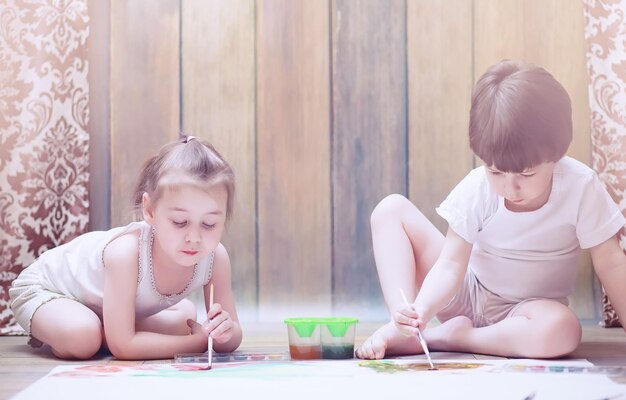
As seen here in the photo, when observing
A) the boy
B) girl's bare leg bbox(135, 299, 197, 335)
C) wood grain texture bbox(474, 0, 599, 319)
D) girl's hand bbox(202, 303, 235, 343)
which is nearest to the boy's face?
the boy

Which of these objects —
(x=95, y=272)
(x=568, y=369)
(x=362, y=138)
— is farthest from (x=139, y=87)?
(x=568, y=369)

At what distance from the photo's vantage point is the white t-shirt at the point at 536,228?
155 cm

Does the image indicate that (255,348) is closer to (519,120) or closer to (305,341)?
(305,341)

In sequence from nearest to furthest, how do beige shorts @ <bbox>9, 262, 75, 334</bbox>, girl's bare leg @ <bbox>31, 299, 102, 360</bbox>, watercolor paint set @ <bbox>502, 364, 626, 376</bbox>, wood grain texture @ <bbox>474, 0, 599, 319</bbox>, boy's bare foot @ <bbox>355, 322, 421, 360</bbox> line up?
watercolor paint set @ <bbox>502, 364, 626, 376</bbox> < boy's bare foot @ <bbox>355, 322, 421, 360</bbox> < girl's bare leg @ <bbox>31, 299, 102, 360</bbox> < beige shorts @ <bbox>9, 262, 75, 334</bbox> < wood grain texture @ <bbox>474, 0, 599, 319</bbox>

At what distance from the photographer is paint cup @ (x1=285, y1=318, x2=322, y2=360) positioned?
1.53 metres

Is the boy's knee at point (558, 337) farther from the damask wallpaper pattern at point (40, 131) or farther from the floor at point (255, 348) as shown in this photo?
the damask wallpaper pattern at point (40, 131)

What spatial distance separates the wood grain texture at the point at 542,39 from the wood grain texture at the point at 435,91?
4 cm

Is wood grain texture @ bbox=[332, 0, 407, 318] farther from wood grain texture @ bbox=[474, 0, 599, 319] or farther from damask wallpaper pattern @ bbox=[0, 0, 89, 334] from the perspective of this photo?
damask wallpaper pattern @ bbox=[0, 0, 89, 334]

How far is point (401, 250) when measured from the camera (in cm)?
168

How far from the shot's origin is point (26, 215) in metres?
2.21

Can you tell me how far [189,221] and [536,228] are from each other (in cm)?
62

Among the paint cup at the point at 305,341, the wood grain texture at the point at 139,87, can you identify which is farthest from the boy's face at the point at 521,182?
the wood grain texture at the point at 139,87

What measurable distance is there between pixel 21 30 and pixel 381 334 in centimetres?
128

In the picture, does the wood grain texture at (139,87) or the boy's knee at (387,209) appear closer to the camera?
the boy's knee at (387,209)
